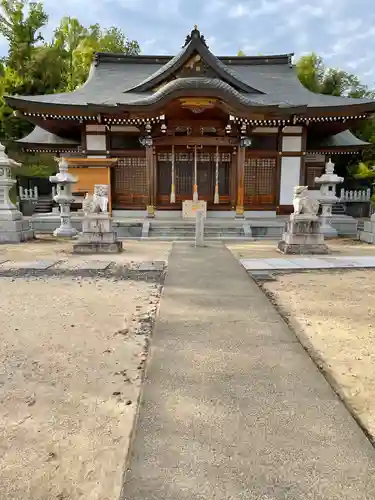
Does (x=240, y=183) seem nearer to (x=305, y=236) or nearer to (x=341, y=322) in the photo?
(x=305, y=236)

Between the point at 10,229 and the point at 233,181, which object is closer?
the point at 10,229

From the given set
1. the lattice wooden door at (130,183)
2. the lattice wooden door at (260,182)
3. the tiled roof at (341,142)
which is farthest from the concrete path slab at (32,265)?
the tiled roof at (341,142)

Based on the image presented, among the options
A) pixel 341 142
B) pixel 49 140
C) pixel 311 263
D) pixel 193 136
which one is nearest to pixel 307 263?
pixel 311 263

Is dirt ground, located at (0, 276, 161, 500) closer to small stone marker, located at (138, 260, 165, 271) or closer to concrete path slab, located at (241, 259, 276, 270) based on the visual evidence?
small stone marker, located at (138, 260, 165, 271)

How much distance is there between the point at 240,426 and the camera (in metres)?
1.65

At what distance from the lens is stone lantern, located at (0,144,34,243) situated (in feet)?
30.7

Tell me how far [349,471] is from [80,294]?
3.52 meters

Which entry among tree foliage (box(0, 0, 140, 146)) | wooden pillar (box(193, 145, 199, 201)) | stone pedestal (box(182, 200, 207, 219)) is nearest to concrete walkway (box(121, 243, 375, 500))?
stone pedestal (box(182, 200, 207, 219))

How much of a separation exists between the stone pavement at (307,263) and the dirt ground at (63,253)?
1.87 meters

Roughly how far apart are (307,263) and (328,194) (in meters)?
5.96

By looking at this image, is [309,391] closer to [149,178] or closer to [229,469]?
[229,469]

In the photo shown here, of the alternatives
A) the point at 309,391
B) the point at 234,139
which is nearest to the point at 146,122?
the point at 234,139

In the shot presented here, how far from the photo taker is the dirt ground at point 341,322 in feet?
6.85

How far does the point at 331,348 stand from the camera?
2652mm
